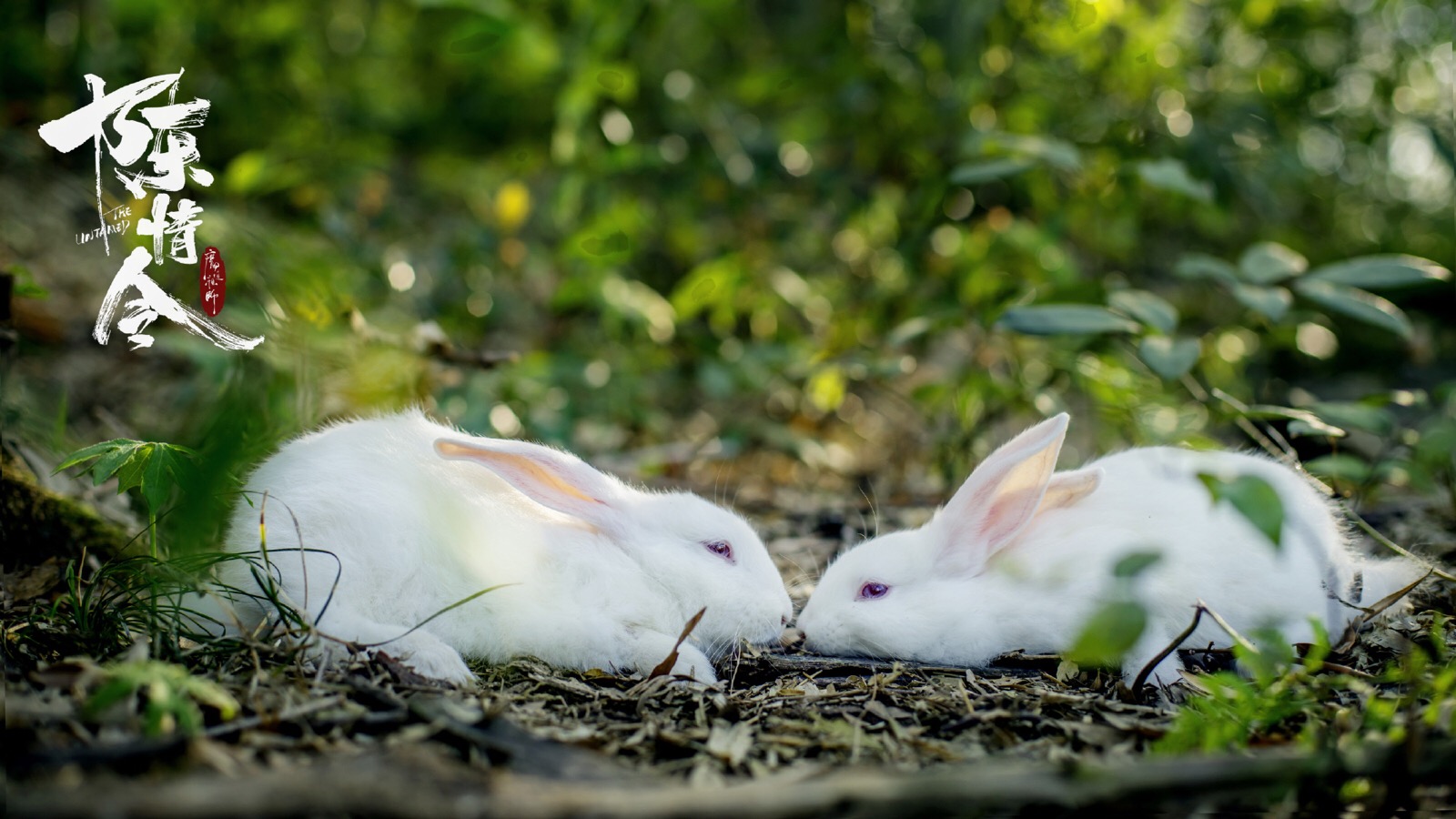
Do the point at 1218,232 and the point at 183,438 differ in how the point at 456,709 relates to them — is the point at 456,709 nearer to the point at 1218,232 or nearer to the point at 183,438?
the point at 183,438

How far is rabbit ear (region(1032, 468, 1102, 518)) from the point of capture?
3281mm

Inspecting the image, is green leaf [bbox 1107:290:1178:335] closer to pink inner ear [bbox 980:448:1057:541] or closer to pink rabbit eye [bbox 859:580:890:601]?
pink inner ear [bbox 980:448:1057:541]

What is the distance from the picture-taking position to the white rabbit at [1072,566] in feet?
9.90

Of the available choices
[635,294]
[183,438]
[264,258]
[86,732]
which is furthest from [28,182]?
[86,732]

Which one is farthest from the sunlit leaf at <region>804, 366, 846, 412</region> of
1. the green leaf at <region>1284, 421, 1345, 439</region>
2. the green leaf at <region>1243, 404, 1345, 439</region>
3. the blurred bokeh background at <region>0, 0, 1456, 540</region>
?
the green leaf at <region>1284, 421, 1345, 439</region>

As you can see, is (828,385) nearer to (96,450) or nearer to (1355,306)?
(1355,306)

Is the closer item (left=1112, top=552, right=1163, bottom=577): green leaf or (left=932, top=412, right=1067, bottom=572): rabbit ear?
(left=1112, top=552, right=1163, bottom=577): green leaf

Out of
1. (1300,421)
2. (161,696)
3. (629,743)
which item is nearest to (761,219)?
(1300,421)

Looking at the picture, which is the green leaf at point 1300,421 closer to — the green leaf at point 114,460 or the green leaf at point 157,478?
the green leaf at point 157,478

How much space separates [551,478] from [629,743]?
1.26m

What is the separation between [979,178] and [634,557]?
2307 mm

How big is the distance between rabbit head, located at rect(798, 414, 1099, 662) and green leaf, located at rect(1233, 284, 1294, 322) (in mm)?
1036

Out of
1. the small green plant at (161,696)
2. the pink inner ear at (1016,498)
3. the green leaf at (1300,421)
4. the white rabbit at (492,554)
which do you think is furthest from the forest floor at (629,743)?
the green leaf at (1300,421)

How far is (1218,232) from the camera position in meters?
6.84
